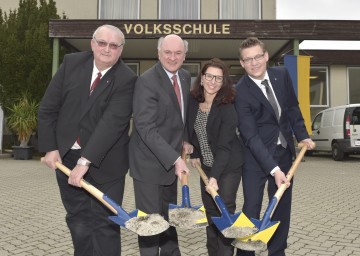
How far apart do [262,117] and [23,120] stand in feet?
37.8

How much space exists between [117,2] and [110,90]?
15.1 meters

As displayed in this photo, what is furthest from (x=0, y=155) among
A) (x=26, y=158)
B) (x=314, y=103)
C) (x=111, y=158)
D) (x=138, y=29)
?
(x=314, y=103)

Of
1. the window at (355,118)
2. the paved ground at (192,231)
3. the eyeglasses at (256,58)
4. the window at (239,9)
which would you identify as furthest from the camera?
the window at (239,9)

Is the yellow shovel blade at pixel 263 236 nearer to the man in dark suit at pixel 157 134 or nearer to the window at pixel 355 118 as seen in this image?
the man in dark suit at pixel 157 134

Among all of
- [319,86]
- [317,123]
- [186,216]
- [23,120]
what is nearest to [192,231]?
[186,216]

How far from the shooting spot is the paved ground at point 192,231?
155 inches

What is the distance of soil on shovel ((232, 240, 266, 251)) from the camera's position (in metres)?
2.59

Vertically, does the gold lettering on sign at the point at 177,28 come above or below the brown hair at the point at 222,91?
above

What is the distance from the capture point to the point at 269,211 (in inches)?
110

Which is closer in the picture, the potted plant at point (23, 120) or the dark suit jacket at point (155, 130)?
the dark suit jacket at point (155, 130)

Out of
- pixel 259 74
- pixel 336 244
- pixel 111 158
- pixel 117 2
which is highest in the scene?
pixel 117 2

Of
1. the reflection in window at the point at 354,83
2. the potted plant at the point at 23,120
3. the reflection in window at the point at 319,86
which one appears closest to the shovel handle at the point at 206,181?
the potted plant at the point at 23,120

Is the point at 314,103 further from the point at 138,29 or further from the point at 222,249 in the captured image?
the point at 222,249

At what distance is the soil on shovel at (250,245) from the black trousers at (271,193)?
465 millimetres
